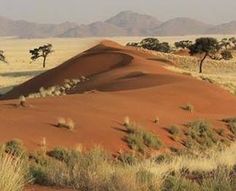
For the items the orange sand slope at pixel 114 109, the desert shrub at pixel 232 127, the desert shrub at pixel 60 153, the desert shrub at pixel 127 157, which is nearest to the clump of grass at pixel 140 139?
the orange sand slope at pixel 114 109

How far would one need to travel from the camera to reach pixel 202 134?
25781mm

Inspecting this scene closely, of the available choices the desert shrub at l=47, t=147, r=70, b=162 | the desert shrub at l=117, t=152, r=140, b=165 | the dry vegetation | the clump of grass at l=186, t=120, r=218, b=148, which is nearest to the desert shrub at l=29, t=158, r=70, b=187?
the dry vegetation

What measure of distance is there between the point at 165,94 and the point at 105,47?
34.3 metres

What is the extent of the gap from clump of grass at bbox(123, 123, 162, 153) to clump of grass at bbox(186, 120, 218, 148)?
280cm

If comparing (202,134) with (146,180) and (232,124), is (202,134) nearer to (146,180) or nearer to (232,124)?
(232,124)

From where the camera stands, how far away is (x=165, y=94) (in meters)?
34.6

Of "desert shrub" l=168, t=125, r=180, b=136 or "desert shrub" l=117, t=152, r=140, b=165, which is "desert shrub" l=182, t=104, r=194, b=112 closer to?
"desert shrub" l=168, t=125, r=180, b=136

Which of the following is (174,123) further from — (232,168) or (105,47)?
(105,47)

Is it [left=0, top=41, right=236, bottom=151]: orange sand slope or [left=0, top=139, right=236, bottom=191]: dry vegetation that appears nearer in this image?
[left=0, top=139, right=236, bottom=191]: dry vegetation

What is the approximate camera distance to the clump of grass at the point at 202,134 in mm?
25391

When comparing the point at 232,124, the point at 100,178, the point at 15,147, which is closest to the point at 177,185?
the point at 100,178

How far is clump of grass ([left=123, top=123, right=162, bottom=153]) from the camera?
21.8m

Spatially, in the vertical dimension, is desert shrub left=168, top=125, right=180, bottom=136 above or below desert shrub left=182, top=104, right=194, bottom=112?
above

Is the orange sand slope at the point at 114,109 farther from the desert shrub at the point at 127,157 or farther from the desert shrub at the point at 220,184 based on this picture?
the desert shrub at the point at 220,184
